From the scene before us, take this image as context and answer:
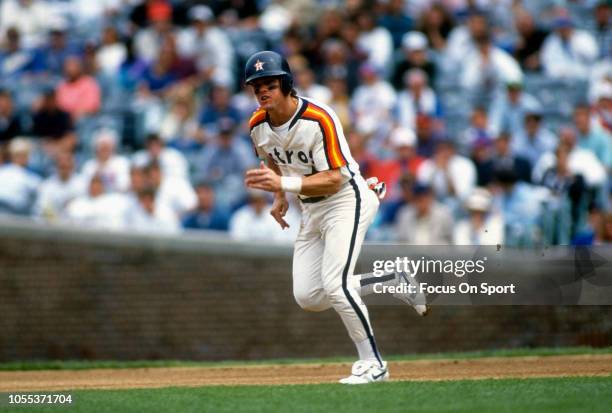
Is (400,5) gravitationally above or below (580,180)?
above

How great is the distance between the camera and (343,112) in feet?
46.6

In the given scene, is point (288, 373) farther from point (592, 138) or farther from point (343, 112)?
point (343, 112)

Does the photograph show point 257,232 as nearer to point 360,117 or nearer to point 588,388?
point 360,117

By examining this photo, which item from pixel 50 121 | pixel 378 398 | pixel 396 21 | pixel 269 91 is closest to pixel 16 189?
pixel 50 121

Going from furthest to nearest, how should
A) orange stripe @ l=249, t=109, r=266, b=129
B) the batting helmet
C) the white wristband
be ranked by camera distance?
orange stripe @ l=249, t=109, r=266, b=129, the batting helmet, the white wristband

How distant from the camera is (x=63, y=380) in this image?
960 centimetres

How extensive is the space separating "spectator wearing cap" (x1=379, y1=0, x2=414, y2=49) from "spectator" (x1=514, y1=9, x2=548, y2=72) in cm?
139

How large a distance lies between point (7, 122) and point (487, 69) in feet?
19.8

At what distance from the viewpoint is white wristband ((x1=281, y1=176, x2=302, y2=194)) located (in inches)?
297

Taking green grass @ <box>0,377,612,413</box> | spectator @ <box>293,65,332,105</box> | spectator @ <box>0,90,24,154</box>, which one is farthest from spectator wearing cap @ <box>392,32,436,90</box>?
green grass @ <box>0,377,612,413</box>

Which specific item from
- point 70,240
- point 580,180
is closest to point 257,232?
point 70,240

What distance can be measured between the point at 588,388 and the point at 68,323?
7.24 m

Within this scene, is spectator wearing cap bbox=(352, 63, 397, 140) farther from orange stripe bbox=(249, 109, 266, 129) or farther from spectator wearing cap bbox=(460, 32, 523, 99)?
orange stripe bbox=(249, 109, 266, 129)

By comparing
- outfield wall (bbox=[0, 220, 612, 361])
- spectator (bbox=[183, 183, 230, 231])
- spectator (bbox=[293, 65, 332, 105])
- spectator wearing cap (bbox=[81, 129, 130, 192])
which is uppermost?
spectator (bbox=[293, 65, 332, 105])
